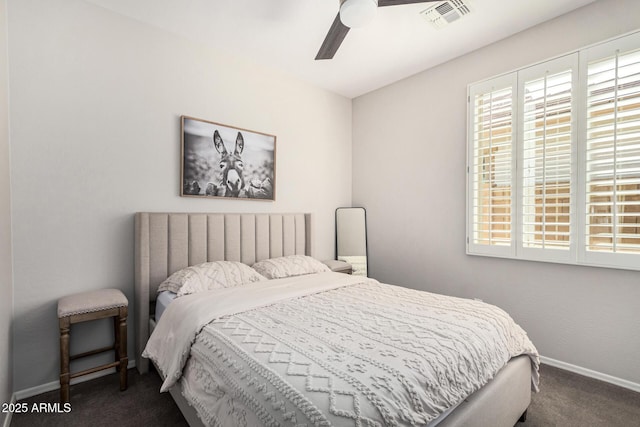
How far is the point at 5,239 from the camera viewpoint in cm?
180

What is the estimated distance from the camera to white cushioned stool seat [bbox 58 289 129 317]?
1.90 metres

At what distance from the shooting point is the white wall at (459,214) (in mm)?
2193

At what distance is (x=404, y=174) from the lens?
11.5 ft

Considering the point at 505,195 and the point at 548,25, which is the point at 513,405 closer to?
the point at 505,195

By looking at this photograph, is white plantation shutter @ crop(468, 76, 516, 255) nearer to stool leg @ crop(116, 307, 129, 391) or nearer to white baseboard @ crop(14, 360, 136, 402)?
stool leg @ crop(116, 307, 129, 391)

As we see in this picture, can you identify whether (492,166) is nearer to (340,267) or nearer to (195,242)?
(340,267)

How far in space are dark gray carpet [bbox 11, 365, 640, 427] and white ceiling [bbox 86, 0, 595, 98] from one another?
2.79 metres

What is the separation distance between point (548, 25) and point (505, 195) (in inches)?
55.4

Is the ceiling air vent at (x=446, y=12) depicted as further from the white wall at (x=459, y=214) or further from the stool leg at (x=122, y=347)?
the stool leg at (x=122, y=347)

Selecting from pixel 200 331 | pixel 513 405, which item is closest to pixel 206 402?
pixel 200 331

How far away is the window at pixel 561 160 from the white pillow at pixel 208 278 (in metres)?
2.13

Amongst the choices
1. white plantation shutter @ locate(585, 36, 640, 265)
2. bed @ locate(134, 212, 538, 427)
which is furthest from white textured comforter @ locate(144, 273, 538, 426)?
white plantation shutter @ locate(585, 36, 640, 265)

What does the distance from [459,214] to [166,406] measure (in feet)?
9.45

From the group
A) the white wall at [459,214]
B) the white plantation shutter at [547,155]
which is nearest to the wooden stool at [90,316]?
the white wall at [459,214]
